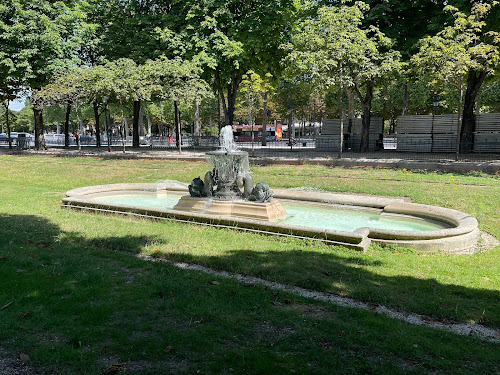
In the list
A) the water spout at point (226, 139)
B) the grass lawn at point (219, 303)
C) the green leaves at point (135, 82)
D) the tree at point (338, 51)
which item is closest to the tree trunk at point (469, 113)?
the tree at point (338, 51)

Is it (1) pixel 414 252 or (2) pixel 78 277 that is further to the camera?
(1) pixel 414 252

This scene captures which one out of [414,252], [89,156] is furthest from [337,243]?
[89,156]

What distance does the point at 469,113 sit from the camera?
2450 cm

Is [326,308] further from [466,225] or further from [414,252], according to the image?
[466,225]

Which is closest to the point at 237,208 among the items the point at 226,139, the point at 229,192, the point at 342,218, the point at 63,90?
the point at 229,192

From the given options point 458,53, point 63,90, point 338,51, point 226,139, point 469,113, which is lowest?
point 226,139

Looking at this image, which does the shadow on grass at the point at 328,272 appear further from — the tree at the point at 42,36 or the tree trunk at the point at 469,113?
the tree at the point at 42,36

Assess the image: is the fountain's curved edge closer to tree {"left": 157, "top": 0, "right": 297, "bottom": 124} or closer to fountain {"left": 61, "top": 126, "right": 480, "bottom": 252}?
fountain {"left": 61, "top": 126, "right": 480, "bottom": 252}

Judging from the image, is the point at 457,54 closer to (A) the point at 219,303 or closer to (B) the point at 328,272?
(B) the point at 328,272

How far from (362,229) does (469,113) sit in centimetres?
2080

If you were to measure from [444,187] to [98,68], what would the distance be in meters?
24.5

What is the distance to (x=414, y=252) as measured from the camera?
24.1ft

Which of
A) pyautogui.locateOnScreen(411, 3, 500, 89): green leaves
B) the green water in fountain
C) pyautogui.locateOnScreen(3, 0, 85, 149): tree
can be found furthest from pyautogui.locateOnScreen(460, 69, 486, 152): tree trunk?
pyautogui.locateOnScreen(3, 0, 85, 149): tree

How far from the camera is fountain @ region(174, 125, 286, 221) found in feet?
33.4
